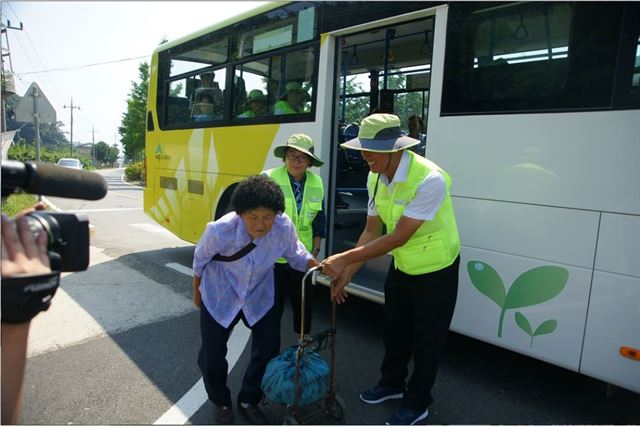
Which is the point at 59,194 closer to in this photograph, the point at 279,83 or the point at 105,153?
the point at 279,83

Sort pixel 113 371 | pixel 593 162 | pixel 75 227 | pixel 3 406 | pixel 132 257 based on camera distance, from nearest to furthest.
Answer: pixel 3 406
pixel 75 227
pixel 593 162
pixel 113 371
pixel 132 257

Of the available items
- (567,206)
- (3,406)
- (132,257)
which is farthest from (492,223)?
(132,257)

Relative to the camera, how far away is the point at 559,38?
2.56 metres

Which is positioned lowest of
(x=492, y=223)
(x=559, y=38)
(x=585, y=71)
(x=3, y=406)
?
(x=3, y=406)

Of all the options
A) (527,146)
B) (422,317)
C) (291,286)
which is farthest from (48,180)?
(527,146)

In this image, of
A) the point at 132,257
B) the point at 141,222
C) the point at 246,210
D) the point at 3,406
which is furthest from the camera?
the point at 141,222

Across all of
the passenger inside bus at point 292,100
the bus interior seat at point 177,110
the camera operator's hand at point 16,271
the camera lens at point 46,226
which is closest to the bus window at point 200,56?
Answer: the bus interior seat at point 177,110

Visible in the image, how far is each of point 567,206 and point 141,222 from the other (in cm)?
938

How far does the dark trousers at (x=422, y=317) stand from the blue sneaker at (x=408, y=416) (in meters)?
0.03

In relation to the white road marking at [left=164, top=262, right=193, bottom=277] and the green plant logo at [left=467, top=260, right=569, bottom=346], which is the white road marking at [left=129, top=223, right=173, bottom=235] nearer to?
the white road marking at [left=164, top=262, right=193, bottom=277]

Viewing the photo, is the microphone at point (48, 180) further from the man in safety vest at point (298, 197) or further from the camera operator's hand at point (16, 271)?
the man in safety vest at point (298, 197)

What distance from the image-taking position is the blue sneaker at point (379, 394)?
281 cm

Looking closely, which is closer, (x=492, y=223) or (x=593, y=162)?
(x=593, y=162)

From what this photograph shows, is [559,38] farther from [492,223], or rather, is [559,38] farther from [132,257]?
[132,257]
